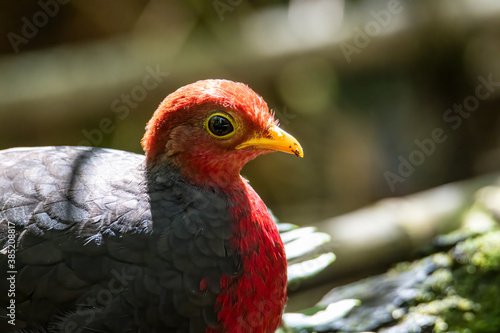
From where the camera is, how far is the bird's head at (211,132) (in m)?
3.06

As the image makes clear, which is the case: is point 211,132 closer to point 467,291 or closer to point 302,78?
point 467,291

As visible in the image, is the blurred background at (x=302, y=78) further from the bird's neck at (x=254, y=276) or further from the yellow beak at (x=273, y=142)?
the yellow beak at (x=273, y=142)

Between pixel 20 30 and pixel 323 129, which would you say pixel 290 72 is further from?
pixel 20 30

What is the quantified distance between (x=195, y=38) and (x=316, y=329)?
178 inches

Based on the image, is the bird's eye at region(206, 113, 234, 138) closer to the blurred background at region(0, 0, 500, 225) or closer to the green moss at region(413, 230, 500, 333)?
the green moss at region(413, 230, 500, 333)

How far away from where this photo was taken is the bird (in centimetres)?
283

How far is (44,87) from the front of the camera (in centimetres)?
684

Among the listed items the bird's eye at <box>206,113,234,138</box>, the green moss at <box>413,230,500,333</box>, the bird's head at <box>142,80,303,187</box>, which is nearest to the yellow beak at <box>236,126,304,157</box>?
the bird's head at <box>142,80,303,187</box>

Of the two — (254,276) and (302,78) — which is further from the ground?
(302,78)

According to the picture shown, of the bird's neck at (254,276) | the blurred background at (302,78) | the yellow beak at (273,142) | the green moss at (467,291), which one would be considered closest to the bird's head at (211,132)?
the yellow beak at (273,142)

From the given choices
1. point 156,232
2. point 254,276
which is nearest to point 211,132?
point 156,232

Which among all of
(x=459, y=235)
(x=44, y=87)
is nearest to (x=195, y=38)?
(x=44, y=87)

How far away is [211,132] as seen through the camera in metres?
3.08

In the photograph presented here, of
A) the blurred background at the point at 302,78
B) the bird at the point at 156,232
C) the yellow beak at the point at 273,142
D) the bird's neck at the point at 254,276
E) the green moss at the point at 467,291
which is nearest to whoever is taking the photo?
the bird at the point at 156,232
